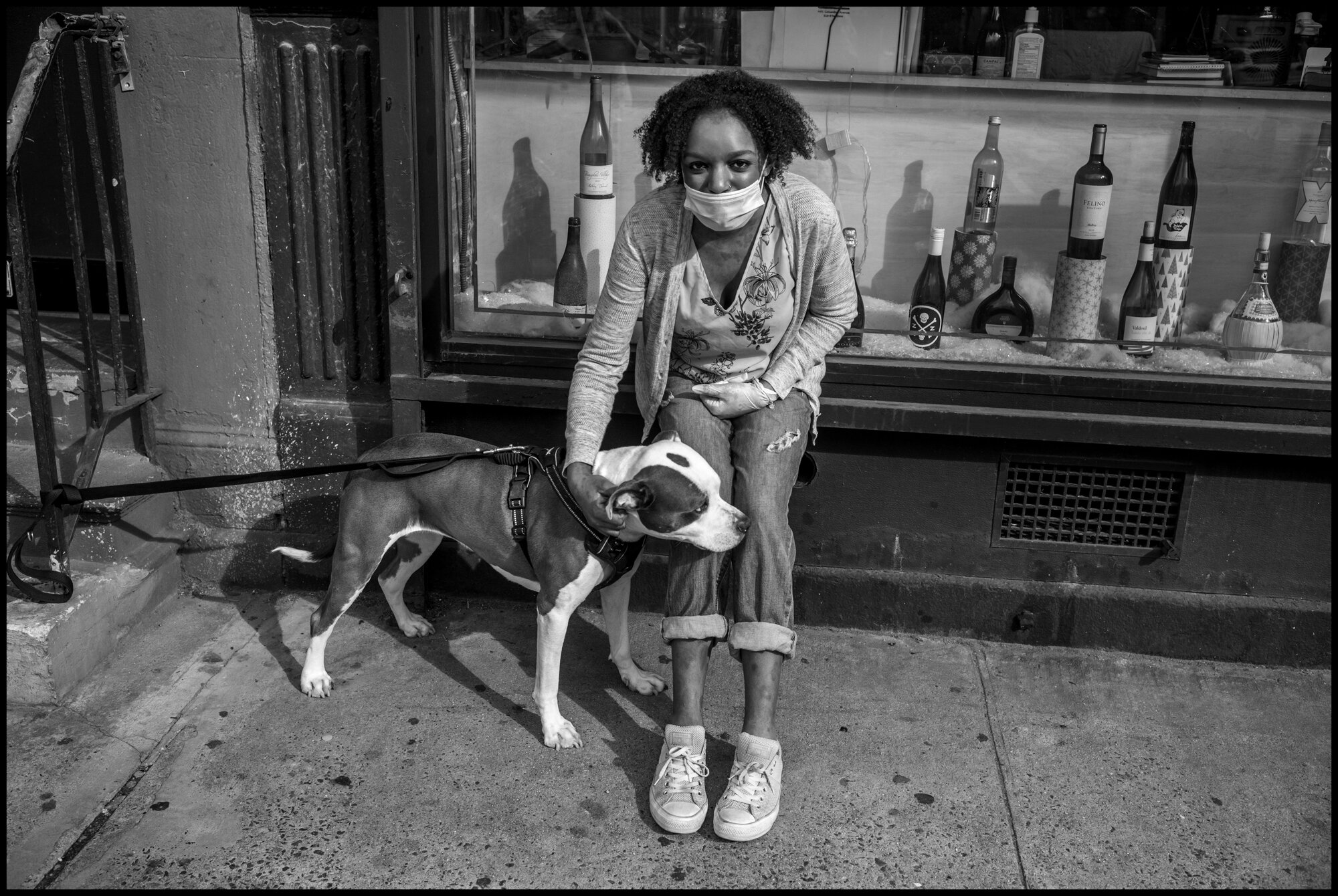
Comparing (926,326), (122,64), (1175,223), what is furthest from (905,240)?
(122,64)

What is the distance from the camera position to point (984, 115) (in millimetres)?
3926

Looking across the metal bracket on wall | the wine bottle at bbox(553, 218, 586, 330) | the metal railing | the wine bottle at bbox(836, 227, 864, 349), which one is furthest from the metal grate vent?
the metal bracket on wall

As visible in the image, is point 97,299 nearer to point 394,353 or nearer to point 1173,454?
point 394,353

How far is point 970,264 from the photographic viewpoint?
4043 millimetres

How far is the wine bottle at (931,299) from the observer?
13.0 feet

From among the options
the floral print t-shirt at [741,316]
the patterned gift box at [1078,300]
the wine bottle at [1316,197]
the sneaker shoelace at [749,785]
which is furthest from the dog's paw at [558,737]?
the wine bottle at [1316,197]

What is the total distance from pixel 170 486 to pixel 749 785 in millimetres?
1658

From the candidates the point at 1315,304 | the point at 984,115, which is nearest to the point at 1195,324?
the point at 1315,304

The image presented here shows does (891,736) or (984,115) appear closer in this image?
(891,736)

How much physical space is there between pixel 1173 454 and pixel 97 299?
4517 mm

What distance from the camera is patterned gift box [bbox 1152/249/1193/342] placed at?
393 centimetres

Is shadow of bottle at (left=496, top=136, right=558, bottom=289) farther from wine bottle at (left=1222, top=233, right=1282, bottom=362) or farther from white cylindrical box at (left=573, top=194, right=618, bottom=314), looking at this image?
wine bottle at (left=1222, top=233, right=1282, bottom=362)

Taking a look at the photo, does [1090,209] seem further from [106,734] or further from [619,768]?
[106,734]

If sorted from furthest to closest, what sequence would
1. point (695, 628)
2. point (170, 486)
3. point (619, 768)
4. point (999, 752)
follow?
point (999, 752) < point (619, 768) < point (695, 628) < point (170, 486)
